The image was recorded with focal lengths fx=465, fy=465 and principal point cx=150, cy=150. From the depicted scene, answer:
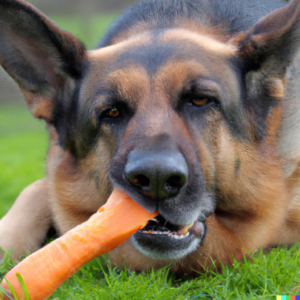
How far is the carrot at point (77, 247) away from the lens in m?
2.24

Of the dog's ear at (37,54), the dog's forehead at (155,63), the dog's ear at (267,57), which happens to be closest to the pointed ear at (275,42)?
the dog's ear at (267,57)

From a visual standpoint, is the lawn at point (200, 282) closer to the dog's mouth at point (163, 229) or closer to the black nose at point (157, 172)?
the dog's mouth at point (163, 229)

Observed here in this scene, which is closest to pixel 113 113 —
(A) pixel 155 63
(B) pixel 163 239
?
(A) pixel 155 63

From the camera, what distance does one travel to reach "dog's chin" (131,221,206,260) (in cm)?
261

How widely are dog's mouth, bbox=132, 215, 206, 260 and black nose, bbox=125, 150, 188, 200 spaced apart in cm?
26

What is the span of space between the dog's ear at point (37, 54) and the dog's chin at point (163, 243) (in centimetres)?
126

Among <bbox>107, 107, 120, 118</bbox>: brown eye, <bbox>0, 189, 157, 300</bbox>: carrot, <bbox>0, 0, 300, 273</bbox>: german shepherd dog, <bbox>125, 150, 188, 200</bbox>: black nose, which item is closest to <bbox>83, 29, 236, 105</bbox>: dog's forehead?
<bbox>0, 0, 300, 273</bbox>: german shepherd dog

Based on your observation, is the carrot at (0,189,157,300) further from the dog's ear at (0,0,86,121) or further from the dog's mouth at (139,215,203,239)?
the dog's ear at (0,0,86,121)

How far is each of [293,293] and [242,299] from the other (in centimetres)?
27

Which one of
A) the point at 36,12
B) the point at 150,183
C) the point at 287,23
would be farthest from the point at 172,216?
the point at 36,12

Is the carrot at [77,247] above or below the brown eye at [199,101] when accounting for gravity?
below

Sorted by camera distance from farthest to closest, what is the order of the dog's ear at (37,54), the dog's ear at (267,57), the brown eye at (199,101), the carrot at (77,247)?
the dog's ear at (37,54), the dog's ear at (267,57), the brown eye at (199,101), the carrot at (77,247)

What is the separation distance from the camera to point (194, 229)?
2783mm

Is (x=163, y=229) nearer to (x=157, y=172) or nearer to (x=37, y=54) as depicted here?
(x=157, y=172)
